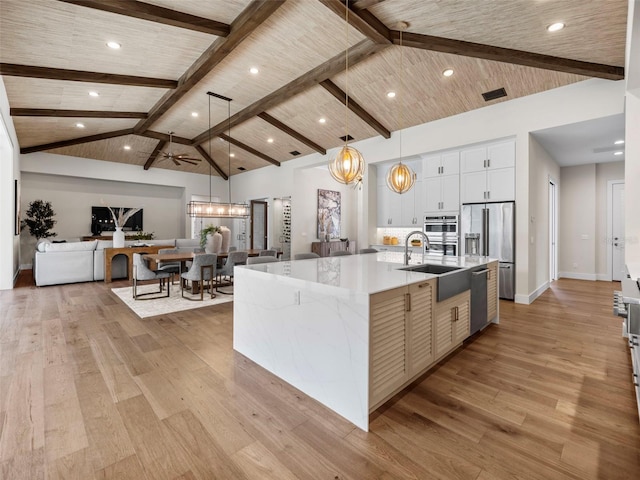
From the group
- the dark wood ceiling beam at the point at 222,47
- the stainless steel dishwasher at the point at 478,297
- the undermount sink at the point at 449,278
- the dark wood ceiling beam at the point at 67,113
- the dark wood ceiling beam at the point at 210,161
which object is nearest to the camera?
the undermount sink at the point at 449,278

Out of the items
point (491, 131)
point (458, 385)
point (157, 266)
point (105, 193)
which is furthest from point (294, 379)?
point (105, 193)

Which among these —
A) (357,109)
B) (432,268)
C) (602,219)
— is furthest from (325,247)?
(602,219)

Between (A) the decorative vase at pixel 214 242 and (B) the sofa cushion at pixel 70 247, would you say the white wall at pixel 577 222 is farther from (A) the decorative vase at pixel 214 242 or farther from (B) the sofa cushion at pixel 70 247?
(B) the sofa cushion at pixel 70 247

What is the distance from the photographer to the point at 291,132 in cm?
722

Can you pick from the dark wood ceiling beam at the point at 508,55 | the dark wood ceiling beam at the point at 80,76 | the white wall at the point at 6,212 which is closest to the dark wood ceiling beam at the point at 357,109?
the dark wood ceiling beam at the point at 508,55

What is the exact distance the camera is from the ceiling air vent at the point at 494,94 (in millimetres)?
4672

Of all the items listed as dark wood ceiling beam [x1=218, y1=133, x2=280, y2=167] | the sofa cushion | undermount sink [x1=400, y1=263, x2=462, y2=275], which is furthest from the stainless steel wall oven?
the sofa cushion

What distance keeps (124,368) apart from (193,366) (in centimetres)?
57

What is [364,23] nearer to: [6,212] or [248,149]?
[248,149]

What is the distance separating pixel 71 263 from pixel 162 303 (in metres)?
3.26

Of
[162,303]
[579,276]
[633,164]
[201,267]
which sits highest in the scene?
[633,164]

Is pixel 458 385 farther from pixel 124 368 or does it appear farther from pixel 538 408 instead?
pixel 124 368

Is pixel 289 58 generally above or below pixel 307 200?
above

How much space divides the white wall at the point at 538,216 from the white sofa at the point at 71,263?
8.44 meters
